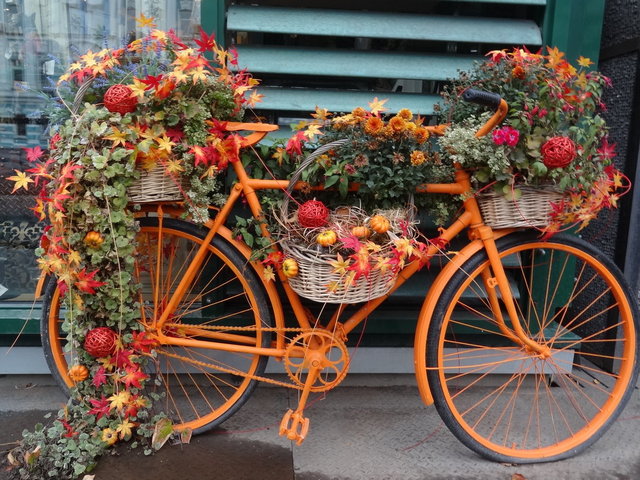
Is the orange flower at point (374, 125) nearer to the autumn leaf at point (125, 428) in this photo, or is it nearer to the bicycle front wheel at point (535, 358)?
the bicycle front wheel at point (535, 358)

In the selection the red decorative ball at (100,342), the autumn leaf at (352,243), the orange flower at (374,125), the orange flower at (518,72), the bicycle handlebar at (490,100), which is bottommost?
the red decorative ball at (100,342)

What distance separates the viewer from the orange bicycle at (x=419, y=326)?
8.43 ft

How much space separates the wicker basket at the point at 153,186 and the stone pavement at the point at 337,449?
3.89ft

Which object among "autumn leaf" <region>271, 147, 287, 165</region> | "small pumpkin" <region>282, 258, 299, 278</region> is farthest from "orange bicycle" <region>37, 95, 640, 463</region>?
"small pumpkin" <region>282, 258, 299, 278</region>

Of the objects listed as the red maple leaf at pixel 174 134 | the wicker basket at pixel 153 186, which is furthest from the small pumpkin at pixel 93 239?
the red maple leaf at pixel 174 134

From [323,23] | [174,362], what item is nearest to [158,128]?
[323,23]


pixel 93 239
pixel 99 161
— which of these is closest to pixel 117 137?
pixel 99 161

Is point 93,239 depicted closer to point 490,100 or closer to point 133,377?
point 133,377

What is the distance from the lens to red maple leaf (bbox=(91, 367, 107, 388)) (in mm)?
2492

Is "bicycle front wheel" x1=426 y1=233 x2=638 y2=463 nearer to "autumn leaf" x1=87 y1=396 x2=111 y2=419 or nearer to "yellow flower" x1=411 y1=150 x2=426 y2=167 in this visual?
"yellow flower" x1=411 y1=150 x2=426 y2=167

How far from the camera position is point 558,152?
92.3 inches

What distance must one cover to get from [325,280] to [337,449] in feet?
3.03

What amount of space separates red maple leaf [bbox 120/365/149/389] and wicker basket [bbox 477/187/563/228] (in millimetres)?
1709

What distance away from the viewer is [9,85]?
3346 mm
